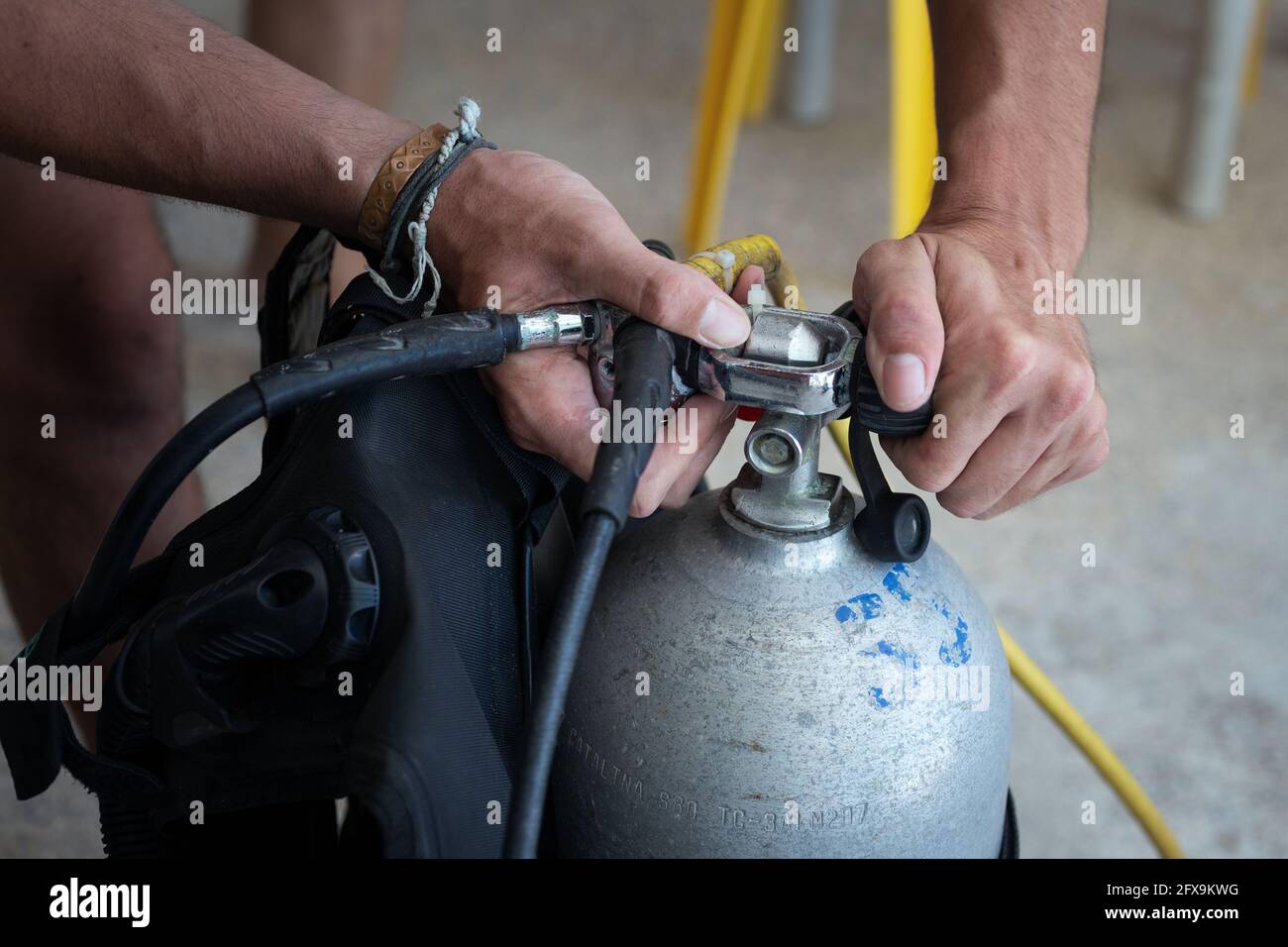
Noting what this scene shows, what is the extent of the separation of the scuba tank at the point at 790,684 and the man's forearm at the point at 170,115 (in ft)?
0.88

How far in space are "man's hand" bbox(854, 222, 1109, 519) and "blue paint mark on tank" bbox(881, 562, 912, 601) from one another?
46 mm

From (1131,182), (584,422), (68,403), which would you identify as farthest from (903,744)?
(1131,182)

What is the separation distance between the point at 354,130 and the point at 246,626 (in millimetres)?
309

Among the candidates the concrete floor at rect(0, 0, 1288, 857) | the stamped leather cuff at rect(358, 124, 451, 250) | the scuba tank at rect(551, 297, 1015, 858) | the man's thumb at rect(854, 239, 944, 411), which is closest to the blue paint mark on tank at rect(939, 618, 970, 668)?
the scuba tank at rect(551, 297, 1015, 858)

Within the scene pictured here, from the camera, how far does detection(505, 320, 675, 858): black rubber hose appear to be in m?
0.49

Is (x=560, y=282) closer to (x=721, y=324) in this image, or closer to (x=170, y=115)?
(x=721, y=324)

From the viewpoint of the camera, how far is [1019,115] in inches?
31.5

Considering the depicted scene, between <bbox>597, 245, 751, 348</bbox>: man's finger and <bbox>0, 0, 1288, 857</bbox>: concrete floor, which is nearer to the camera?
<bbox>597, 245, 751, 348</bbox>: man's finger

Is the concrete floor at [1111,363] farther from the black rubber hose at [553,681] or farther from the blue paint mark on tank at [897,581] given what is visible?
the black rubber hose at [553,681]

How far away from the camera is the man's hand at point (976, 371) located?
0.63 meters

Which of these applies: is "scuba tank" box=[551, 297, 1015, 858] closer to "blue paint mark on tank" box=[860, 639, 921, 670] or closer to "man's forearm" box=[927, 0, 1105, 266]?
"blue paint mark on tank" box=[860, 639, 921, 670]

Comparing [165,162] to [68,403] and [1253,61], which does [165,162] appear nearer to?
[68,403]

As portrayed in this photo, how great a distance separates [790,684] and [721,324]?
0.18 meters
